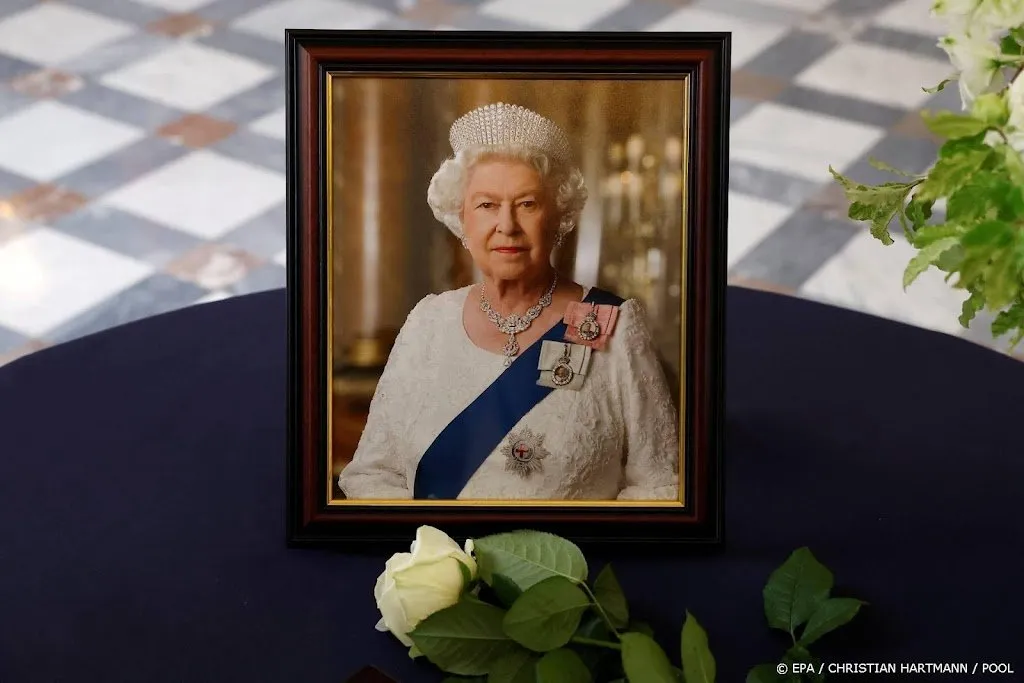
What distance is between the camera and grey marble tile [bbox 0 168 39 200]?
3.05 metres

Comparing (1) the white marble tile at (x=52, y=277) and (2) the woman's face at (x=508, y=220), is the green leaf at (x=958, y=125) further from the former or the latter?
(1) the white marble tile at (x=52, y=277)

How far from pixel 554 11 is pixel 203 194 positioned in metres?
1.35

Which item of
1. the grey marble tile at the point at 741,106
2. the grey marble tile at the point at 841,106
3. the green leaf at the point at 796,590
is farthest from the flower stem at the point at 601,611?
the grey marble tile at the point at 841,106

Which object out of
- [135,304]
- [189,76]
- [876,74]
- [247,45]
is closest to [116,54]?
[189,76]

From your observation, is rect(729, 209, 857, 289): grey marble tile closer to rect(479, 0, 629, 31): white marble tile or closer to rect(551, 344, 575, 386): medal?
rect(479, 0, 629, 31): white marble tile

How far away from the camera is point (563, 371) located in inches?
40.5

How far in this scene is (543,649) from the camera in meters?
0.82

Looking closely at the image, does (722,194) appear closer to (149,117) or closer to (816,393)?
(816,393)

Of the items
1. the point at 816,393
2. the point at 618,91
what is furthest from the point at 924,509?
the point at 618,91

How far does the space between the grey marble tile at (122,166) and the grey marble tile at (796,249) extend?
150cm

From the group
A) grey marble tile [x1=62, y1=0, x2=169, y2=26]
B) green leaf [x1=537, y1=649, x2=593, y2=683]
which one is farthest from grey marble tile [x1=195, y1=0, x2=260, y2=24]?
green leaf [x1=537, y1=649, x2=593, y2=683]

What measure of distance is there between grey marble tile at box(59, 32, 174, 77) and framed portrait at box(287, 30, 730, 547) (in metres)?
2.85

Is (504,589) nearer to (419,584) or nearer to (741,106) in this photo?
(419,584)

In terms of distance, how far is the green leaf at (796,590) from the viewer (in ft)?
2.98
